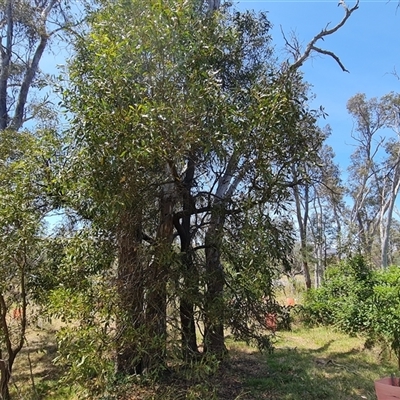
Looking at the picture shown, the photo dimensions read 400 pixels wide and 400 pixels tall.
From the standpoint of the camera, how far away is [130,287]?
10.3 ft

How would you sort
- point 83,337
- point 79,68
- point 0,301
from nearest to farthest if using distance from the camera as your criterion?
1. point 83,337
2. point 79,68
3. point 0,301

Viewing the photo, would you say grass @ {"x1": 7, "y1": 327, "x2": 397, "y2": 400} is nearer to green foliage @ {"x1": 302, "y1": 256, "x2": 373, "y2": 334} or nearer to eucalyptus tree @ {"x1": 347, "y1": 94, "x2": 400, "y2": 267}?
green foliage @ {"x1": 302, "y1": 256, "x2": 373, "y2": 334}

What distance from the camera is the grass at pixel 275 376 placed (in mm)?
3438

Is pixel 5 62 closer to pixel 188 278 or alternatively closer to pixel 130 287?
pixel 130 287

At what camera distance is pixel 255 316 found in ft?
11.7

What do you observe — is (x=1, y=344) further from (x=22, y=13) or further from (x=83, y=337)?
(x=22, y=13)

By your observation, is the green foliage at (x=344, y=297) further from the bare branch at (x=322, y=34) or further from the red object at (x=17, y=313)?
the red object at (x=17, y=313)

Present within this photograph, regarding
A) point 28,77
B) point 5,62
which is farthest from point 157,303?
point 5,62

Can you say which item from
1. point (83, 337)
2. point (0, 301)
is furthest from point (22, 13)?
point (83, 337)

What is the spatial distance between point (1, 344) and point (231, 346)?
338 cm

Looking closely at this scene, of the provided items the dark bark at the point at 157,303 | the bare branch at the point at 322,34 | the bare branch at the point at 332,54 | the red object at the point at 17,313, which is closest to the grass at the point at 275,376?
the dark bark at the point at 157,303

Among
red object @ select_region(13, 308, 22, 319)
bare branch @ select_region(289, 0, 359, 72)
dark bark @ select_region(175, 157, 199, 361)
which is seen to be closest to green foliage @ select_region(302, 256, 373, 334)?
bare branch @ select_region(289, 0, 359, 72)

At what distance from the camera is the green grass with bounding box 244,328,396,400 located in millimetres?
4023

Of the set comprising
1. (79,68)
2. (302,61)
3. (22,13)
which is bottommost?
(79,68)
